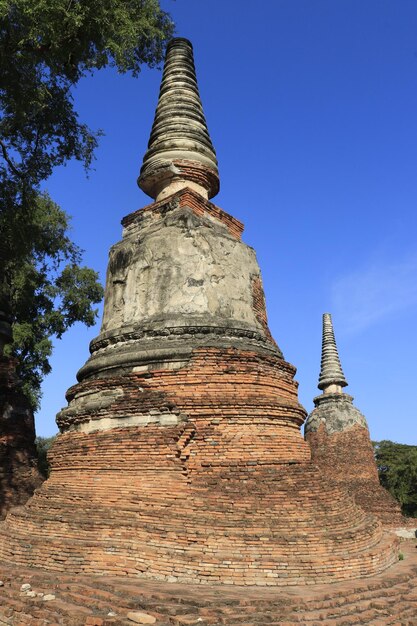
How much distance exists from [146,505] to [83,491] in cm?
105

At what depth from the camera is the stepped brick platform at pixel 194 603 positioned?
390 centimetres

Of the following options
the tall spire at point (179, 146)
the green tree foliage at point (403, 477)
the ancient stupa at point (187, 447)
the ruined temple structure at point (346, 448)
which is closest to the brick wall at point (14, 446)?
the ancient stupa at point (187, 447)

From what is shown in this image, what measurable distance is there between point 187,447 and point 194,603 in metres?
2.31

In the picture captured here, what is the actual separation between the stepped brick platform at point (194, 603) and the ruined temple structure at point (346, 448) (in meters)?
8.97

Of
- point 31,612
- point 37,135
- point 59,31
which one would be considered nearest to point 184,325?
point 31,612

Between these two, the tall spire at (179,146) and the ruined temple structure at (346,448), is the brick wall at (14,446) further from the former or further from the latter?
the ruined temple structure at (346,448)

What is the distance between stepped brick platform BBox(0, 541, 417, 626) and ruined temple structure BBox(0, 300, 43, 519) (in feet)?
14.7

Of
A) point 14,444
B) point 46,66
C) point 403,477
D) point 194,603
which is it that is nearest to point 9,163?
point 46,66

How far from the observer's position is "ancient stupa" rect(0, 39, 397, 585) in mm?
5281

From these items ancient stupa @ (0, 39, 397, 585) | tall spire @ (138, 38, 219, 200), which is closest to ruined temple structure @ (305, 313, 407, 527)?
ancient stupa @ (0, 39, 397, 585)

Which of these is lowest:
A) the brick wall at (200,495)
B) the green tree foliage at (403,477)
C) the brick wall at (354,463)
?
the brick wall at (200,495)

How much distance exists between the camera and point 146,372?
698 cm

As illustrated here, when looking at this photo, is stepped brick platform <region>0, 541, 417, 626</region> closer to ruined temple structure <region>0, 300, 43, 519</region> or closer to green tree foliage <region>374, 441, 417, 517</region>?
ruined temple structure <region>0, 300, 43, 519</region>

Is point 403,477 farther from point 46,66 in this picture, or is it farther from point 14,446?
point 46,66
